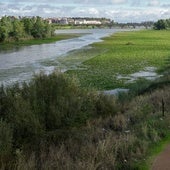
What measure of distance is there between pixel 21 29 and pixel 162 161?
297ft

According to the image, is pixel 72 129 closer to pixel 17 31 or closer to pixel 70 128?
pixel 70 128

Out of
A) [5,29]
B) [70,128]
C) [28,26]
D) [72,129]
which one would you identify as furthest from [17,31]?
[72,129]

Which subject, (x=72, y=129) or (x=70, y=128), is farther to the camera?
(x=70, y=128)

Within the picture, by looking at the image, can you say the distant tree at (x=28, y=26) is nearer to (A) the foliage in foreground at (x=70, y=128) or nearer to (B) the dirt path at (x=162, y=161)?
(A) the foliage in foreground at (x=70, y=128)

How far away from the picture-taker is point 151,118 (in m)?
13.6

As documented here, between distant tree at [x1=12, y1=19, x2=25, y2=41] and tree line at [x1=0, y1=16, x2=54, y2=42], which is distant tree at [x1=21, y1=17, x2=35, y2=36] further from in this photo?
distant tree at [x1=12, y1=19, x2=25, y2=41]

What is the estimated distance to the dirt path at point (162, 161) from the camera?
9.35 m

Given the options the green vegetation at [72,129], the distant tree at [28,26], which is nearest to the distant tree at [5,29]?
the distant tree at [28,26]

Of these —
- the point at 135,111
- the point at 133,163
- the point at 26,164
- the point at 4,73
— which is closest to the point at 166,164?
the point at 133,163

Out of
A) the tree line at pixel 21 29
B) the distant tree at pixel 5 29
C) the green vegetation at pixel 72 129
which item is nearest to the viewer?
the green vegetation at pixel 72 129

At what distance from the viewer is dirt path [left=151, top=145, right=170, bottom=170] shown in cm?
935

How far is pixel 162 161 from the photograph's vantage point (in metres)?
9.75

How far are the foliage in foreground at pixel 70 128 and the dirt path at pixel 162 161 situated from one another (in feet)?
1.30

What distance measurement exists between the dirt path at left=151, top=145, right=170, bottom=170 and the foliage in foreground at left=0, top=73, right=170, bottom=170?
40 cm
